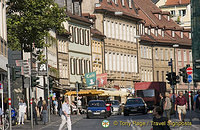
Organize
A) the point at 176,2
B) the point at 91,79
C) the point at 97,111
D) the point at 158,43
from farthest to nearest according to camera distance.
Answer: the point at 176,2 → the point at 158,43 → the point at 91,79 → the point at 97,111

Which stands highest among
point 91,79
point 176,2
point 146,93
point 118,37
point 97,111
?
point 176,2

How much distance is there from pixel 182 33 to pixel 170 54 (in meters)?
5.66

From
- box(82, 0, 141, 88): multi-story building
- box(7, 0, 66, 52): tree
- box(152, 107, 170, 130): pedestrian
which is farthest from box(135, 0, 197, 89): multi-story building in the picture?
box(152, 107, 170, 130): pedestrian

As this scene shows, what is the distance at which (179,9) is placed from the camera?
148 m

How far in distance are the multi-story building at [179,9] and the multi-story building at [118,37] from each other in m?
28.9

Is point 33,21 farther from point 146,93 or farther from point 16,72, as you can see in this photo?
point 146,93

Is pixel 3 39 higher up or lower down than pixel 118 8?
lower down

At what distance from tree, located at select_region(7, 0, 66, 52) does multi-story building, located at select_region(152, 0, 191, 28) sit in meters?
98.8

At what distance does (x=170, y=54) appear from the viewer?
419 feet

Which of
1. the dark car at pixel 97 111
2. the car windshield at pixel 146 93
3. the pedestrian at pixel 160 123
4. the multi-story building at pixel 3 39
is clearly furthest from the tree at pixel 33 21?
the car windshield at pixel 146 93

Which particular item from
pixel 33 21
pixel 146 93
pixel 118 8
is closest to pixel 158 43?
pixel 118 8

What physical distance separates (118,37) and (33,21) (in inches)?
2576

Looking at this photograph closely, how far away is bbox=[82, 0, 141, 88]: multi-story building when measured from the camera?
102m

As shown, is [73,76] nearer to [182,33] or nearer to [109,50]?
[109,50]
